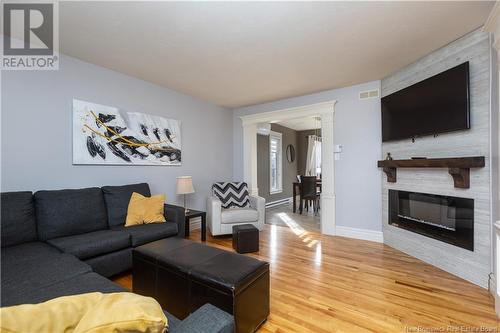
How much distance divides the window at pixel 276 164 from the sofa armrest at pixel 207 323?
19.5ft

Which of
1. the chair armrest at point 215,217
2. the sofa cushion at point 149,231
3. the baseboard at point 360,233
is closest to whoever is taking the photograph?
the sofa cushion at point 149,231

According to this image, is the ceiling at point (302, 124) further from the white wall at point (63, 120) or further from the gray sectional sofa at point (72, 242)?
the gray sectional sofa at point (72, 242)

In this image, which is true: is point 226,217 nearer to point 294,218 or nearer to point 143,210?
point 143,210

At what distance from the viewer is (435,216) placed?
104 inches

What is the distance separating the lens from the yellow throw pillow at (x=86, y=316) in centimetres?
56

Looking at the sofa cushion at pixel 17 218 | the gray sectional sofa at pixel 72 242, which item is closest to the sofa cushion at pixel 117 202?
the gray sectional sofa at pixel 72 242

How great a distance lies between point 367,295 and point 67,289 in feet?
7.32

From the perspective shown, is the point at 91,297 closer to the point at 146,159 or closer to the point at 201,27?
the point at 201,27

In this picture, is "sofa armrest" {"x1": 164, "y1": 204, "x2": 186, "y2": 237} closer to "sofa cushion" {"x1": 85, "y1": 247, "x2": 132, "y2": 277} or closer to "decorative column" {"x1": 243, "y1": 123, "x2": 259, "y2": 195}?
"sofa cushion" {"x1": 85, "y1": 247, "x2": 132, "y2": 277}

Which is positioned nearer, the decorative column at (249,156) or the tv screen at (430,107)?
the tv screen at (430,107)

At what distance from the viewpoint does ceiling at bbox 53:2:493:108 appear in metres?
1.86

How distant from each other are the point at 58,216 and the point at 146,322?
7.52 ft

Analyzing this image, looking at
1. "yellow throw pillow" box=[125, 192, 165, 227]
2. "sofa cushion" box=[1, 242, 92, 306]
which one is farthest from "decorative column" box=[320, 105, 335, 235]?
"sofa cushion" box=[1, 242, 92, 306]

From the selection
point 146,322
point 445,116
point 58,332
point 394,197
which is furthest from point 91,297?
point 394,197
